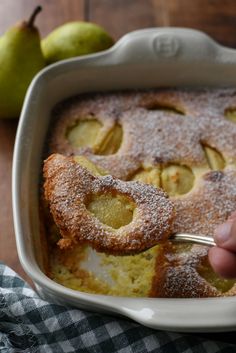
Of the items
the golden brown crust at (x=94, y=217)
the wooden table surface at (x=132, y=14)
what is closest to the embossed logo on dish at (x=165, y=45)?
the wooden table surface at (x=132, y=14)

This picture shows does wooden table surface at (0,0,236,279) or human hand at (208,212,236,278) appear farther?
wooden table surface at (0,0,236,279)

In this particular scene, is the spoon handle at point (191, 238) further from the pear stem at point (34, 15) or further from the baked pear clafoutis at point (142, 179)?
the pear stem at point (34, 15)

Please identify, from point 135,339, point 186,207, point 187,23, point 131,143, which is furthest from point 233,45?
point 135,339

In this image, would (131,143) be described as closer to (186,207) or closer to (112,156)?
(112,156)

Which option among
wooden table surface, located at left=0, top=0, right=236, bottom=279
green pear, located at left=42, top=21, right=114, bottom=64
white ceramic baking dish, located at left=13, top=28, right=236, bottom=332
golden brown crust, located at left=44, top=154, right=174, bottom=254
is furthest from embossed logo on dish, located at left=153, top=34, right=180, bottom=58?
golden brown crust, located at left=44, top=154, right=174, bottom=254

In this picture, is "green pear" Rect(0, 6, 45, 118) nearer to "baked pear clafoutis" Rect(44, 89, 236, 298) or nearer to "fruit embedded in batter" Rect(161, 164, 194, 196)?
"baked pear clafoutis" Rect(44, 89, 236, 298)
